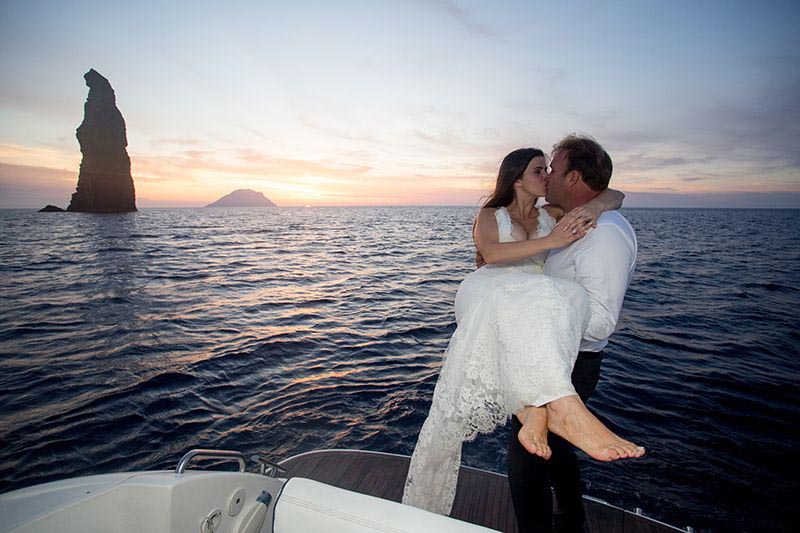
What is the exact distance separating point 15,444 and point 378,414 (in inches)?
188

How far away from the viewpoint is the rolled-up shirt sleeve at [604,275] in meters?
2.05

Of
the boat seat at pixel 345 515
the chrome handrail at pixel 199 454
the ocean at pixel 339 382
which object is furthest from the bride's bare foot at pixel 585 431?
the ocean at pixel 339 382

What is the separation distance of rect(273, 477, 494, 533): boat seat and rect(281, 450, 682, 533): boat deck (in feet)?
6.64

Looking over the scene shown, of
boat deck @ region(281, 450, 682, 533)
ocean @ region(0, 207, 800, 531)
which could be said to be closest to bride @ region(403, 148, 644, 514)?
boat deck @ region(281, 450, 682, 533)

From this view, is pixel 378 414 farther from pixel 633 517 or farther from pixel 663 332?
pixel 663 332

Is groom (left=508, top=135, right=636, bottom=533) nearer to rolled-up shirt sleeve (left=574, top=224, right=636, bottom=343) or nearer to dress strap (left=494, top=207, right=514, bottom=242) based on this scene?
rolled-up shirt sleeve (left=574, top=224, right=636, bottom=343)

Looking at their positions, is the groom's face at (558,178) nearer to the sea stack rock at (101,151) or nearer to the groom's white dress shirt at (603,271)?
the groom's white dress shirt at (603,271)

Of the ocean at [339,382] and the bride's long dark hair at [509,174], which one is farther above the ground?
the bride's long dark hair at [509,174]

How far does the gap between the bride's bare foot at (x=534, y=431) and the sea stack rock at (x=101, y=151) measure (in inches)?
4261

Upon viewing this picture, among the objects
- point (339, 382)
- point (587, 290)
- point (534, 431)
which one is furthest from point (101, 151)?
point (534, 431)

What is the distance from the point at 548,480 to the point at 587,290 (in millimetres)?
1055

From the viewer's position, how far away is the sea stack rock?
83.0 meters

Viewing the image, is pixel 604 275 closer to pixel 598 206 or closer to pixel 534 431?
pixel 598 206

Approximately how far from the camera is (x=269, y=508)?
2164mm
